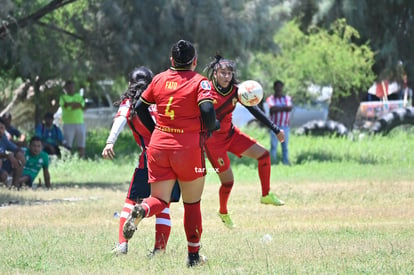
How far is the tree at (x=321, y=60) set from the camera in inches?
1179

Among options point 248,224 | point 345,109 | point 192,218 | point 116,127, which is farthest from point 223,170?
point 345,109

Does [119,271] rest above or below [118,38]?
below

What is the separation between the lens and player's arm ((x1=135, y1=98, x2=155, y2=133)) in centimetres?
923

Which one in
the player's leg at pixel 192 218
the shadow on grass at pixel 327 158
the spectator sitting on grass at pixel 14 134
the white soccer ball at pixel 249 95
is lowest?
the shadow on grass at pixel 327 158

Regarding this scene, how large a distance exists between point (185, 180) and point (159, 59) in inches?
546

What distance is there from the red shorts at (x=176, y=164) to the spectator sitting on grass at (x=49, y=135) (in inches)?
544

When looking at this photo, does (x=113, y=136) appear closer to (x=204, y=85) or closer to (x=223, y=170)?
(x=204, y=85)

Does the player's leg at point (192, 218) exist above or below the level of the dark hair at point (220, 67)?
below

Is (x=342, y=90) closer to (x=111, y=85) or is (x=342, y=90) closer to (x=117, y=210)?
(x=111, y=85)

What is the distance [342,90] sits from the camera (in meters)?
31.9

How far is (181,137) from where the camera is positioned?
8828 millimetres

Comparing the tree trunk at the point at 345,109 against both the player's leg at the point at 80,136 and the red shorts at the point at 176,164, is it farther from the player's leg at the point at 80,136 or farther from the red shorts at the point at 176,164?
the red shorts at the point at 176,164

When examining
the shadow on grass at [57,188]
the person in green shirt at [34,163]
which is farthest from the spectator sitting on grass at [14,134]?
the person in green shirt at [34,163]

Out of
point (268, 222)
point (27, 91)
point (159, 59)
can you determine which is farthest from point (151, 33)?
point (268, 222)
